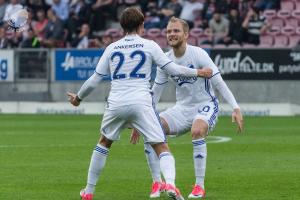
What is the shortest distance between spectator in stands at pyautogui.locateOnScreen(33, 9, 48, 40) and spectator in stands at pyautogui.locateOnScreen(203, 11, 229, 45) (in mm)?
5950

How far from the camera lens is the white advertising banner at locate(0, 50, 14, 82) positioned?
30.7m

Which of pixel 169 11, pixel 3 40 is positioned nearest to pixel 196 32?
pixel 169 11

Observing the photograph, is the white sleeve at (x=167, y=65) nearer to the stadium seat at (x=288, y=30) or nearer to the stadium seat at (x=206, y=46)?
the stadium seat at (x=206, y=46)

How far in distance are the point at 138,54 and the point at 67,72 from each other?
2009cm

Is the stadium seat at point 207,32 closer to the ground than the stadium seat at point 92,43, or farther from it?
farther from it

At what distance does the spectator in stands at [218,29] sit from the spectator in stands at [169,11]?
1.54m

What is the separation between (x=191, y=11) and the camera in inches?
1266

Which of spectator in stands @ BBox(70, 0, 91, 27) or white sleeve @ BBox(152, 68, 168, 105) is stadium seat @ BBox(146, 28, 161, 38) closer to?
spectator in stands @ BBox(70, 0, 91, 27)

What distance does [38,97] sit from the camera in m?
30.5

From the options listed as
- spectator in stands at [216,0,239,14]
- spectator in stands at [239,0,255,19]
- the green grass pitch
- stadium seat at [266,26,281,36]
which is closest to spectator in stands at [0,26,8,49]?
spectator in stands at [216,0,239,14]

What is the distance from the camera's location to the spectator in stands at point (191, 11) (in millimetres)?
32125

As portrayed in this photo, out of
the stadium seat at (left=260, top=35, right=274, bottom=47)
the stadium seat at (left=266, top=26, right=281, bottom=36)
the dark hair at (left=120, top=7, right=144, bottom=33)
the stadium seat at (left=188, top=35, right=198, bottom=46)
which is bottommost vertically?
the stadium seat at (left=188, top=35, right=198, bottom=46)

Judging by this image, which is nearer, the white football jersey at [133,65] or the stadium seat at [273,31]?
the white football jersey at [133,65]

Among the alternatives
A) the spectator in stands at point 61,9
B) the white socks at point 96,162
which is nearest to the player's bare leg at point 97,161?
the white socks at point 96,162
